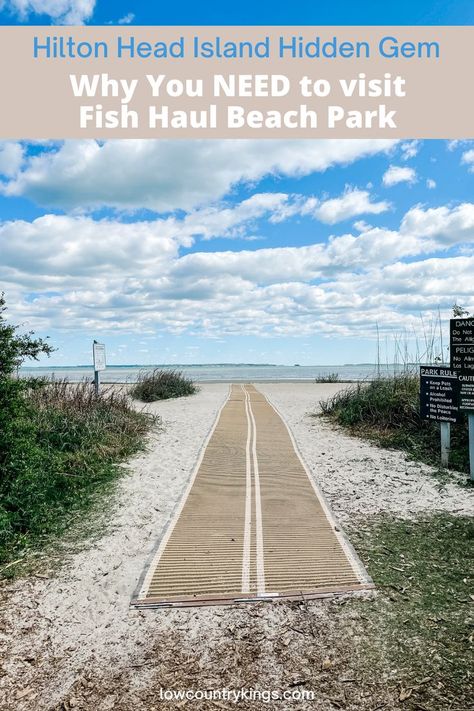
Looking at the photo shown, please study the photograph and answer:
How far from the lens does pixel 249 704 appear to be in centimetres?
309

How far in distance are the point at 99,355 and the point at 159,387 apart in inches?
256

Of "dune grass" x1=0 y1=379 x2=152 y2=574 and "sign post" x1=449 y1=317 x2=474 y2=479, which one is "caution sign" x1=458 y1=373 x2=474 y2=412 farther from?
"dune grass" x1=0 y1=379 x2=152 y2=574

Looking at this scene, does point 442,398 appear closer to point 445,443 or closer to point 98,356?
point 445,443

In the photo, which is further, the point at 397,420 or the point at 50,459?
the point at 397,420

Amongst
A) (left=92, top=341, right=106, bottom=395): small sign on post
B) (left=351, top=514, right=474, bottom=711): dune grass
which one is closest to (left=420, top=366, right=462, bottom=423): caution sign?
(left=351, top=514, right=474, bottom=711): dune grass

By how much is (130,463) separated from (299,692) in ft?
20.5

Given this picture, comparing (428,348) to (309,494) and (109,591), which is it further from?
(109,591)

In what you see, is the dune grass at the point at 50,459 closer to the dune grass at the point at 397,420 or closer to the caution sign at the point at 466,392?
the dune grass at the point at 397,420

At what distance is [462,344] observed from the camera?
26.9 ft

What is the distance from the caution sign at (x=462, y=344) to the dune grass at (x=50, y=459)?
19.3ft

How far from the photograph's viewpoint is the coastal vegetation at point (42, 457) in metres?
5.89

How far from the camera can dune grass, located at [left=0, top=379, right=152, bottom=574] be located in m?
5.91

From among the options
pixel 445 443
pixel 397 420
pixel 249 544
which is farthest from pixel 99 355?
pixel 249 544

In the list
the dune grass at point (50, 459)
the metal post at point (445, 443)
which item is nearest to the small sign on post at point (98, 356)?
the dune grass at point (50, 459)
